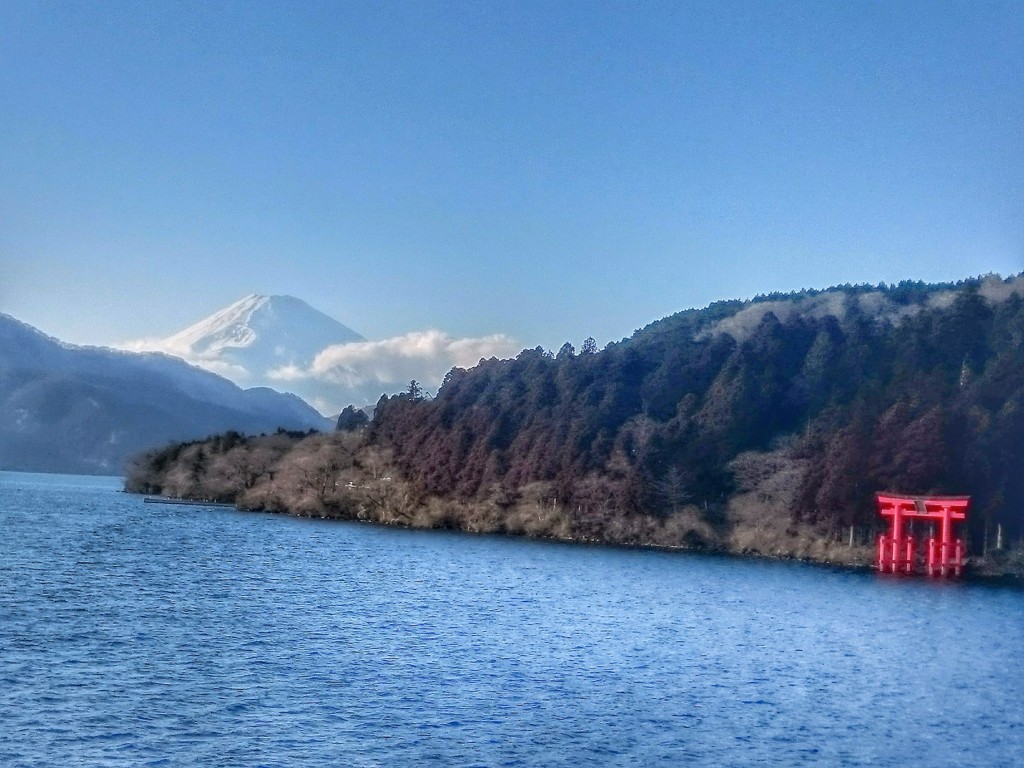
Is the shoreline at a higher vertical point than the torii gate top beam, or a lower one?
lower

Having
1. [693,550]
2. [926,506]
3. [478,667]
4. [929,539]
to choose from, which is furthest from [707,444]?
[478,667]

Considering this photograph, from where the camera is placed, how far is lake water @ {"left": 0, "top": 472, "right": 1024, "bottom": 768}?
2428 centimetres

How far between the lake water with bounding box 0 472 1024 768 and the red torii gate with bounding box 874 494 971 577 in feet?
38.0

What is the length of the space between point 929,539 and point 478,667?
184ft

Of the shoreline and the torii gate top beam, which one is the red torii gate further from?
the shoreline

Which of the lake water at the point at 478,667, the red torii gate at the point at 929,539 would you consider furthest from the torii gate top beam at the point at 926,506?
the lake water at the point at 478,667

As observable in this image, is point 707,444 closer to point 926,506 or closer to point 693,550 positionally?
point 693,550

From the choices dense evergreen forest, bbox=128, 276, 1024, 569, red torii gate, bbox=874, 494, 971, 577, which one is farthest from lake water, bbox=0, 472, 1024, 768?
dense evergreen forest, bbox=128, 276, 1024, 569

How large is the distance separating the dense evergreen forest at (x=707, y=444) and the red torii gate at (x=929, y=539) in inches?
167

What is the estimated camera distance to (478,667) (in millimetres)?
33469

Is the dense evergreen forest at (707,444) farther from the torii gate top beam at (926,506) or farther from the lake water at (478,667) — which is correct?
the lake water at (478,667)

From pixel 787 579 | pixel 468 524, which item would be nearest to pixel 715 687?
pixel 787 579

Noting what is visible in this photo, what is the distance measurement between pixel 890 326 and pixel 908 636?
98.0m

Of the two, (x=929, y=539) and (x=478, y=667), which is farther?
(x=929, y=539)
